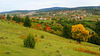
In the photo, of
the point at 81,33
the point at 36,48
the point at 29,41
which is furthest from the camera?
the point at 81,33

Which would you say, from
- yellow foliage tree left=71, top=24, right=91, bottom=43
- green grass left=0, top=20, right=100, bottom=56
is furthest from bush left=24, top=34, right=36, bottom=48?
yellow foliage tree left=71, top=24, right=91, bottom=43

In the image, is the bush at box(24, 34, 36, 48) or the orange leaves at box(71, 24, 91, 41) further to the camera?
the orange leaves at box(71, 24, 91, 41)

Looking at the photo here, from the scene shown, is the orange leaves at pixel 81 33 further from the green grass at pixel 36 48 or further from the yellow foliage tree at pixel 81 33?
the green grass at pixel 36 48

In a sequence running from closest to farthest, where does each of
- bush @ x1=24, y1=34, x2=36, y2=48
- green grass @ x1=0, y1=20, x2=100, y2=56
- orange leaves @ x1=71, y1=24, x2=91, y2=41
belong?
green grass @ x1=0, y1=20, x2=100, y2=56, bush @ x1=24, y1=34, x2=36, y2=48, orange leaves @ x1=71, y1=24, x2=91, y2=41

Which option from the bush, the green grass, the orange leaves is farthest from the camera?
the orange leaves

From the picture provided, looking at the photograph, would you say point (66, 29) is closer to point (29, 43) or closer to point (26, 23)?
point (26, 23)

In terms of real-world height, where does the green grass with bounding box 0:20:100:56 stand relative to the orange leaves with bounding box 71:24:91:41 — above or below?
above

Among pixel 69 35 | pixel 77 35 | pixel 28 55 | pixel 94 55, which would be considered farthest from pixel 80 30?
pixel 28 55

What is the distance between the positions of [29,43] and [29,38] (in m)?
0.99

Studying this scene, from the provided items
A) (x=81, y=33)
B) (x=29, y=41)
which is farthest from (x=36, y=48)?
(x=81, y=33)

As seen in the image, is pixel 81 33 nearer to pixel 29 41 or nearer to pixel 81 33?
pixel 81 33

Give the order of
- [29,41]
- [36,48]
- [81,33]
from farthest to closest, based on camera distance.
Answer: [81,33], [36,48], [29,41]

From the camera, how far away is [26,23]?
57844mm

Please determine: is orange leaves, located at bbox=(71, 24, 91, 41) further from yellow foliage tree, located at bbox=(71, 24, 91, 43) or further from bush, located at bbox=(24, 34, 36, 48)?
bush, located at bbox=(24, 34, 36, 48)
